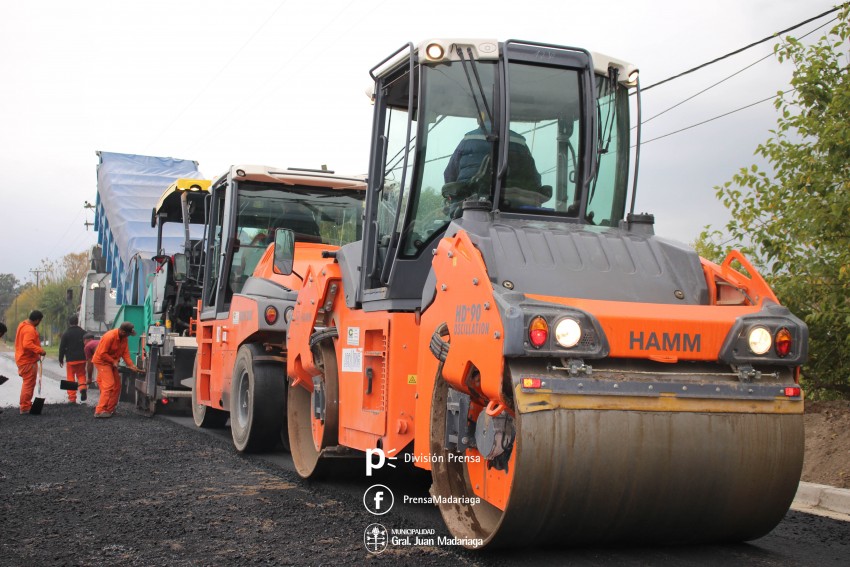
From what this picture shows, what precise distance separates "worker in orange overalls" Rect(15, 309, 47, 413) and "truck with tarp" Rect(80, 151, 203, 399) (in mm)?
2332

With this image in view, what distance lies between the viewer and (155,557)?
4.93 m

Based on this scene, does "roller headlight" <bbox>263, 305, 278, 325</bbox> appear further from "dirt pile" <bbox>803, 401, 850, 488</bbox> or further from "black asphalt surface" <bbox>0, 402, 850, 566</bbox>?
"dirt pile" <bbox>803, 401, 850, 488</bbox>

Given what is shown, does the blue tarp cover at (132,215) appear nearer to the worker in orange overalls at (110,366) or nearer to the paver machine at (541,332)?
the worker in orange overalls at (110,366)

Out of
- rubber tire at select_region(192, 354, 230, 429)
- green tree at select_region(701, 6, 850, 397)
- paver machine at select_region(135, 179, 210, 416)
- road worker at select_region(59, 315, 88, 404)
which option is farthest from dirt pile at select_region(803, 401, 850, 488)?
road worker at select_region(59, 315, 88, 404)

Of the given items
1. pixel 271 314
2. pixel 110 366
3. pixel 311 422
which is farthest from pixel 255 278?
pixel 110 366

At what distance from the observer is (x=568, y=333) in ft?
14.0

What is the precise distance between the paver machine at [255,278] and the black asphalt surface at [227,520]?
66cm

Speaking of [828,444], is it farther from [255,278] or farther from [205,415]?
[205,415]

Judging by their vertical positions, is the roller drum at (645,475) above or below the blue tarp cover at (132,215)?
below

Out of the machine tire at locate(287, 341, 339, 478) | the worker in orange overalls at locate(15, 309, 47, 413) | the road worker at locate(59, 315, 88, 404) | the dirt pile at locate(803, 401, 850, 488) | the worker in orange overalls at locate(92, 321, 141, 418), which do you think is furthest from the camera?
the road worker at locate(59, 315, 88, 404)

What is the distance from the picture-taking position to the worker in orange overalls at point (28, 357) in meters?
14.1

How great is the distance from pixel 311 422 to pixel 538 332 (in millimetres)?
3754

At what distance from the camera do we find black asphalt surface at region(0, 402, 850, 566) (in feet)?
15.9

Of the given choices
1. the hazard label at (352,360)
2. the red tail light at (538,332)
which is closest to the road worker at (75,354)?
the hazard label at (352,360)
